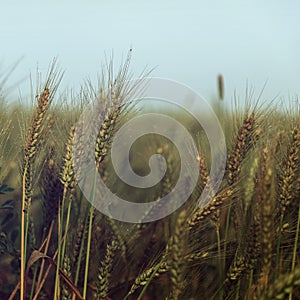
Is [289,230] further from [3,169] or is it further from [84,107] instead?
[3,169]

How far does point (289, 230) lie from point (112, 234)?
0.49 m

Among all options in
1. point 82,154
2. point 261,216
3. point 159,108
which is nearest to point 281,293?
point 261,216

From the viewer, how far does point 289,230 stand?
1671mm

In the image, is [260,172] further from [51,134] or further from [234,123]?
[51,134]

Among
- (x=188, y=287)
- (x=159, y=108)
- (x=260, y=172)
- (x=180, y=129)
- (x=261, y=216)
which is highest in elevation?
(x=159, y=108)

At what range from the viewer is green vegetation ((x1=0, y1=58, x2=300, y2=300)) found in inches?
60.0

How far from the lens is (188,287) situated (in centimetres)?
166

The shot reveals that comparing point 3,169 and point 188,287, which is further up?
point 3,169

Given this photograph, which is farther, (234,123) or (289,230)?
(234,123)

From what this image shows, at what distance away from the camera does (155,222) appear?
6.71 feet

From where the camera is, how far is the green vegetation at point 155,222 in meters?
1.52

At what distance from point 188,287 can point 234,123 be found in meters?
0.56

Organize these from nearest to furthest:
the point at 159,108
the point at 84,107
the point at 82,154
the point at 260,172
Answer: the point at 260,172 → the point at 82,154 → the point at 84,107 → the point at 159,108

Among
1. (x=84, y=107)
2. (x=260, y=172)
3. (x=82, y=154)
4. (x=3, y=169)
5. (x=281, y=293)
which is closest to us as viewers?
(x=281, y=293)
